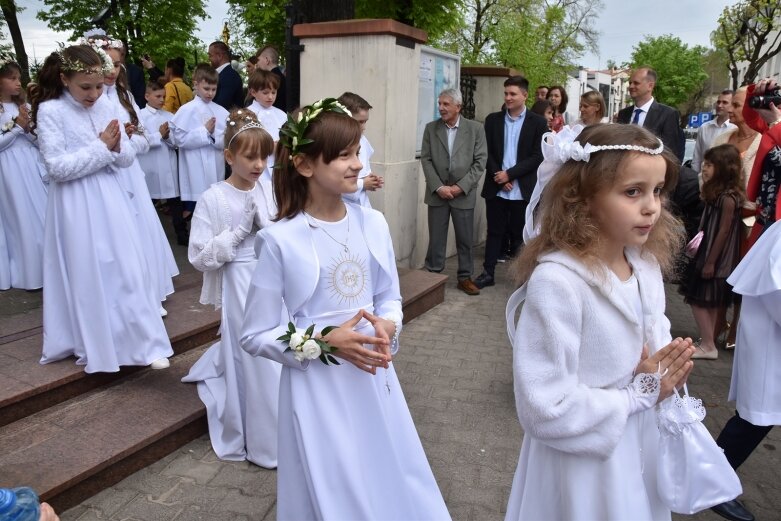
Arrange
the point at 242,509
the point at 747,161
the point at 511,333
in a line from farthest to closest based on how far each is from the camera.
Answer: the point at 747,161 < the point at 242,509 < the point at 511,333

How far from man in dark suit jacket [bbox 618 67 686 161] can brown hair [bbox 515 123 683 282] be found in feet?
16.6

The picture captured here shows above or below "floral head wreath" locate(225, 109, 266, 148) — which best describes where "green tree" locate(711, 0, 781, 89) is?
above

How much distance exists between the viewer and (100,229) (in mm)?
3850

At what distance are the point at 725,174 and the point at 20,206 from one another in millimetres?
6194

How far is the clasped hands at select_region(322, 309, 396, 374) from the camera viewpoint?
2.13 metres

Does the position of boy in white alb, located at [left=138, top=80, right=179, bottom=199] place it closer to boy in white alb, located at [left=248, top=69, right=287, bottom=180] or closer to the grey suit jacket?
boy in white alb, located at [left=248, top=69, right=287, bottom=180]

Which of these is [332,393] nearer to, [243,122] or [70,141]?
[243,122]

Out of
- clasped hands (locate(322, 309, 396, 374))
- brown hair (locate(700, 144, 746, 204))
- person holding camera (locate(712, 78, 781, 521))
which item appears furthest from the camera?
brown hair (locate(700, 144, 746, 204))

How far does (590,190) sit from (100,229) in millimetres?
3139

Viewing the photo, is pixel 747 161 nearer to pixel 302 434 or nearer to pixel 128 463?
pixel 302 434

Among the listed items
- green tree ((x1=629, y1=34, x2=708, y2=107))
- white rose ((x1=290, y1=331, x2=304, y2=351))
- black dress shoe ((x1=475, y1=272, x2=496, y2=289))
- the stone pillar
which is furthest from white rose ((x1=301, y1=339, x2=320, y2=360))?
green tree ((x1=629, y1=34, x2=708, y2=107))

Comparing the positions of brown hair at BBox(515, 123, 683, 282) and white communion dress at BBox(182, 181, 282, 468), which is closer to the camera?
brown hair at BBox(515, 123, 683, 282)

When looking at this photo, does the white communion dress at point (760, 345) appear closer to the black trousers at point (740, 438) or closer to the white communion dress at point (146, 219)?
the black trousers at point (740, 438)

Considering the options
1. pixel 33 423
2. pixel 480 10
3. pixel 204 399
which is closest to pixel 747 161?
pixel 204 399
